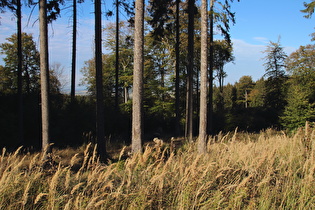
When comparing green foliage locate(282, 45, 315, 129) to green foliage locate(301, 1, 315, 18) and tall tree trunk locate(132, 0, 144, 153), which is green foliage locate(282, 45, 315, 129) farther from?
tall tree trunk locate(132, 0, 144, 153)

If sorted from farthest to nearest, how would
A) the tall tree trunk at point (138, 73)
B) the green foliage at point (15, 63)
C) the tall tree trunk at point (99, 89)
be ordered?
the green foliage at point (15, 63) < the tall tree trunk at point (99, 89) < the tall tree trunk at point (138, 73)

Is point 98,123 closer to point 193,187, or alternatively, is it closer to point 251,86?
point 193,187

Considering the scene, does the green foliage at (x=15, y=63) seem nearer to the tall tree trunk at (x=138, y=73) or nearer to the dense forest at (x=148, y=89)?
the dense forest at (x=148, y=89)

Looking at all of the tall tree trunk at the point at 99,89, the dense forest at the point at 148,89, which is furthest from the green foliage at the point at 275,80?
the tall tree trunk at the point at 99,89

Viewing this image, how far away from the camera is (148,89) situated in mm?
21125

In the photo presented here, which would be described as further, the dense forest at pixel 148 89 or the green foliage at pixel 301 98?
the green foliage at pixel 301 98

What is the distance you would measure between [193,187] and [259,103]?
1844 inches

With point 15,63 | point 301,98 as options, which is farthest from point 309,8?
point 15,63

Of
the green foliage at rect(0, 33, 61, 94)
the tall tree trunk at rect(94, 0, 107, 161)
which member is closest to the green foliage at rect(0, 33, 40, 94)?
the green foliage at rect(0, 33, 61, 94)

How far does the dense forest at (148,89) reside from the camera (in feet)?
26.8

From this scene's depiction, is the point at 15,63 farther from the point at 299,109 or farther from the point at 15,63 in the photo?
the point at 299,109

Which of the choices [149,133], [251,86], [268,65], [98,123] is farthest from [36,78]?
[251,86]

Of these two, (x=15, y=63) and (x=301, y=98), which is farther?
(x=15, y=63)

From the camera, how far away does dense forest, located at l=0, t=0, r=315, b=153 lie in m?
8.16
